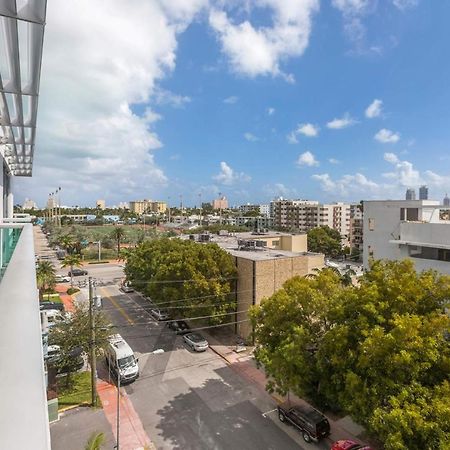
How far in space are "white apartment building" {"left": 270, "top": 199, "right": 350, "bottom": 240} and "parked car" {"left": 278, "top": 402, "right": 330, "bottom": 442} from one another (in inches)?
2441

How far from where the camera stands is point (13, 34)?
4410mm

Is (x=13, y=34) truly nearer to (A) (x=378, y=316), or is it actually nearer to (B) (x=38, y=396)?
(B) (x=38, y=396)

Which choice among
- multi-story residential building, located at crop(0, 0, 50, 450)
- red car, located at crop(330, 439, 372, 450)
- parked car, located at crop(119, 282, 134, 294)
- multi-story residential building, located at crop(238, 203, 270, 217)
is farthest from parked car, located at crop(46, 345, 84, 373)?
multi-story residential building, located at crop(238, 203, 270, 217)

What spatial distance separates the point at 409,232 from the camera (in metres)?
17.6

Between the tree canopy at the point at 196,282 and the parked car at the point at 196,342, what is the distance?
1259mm

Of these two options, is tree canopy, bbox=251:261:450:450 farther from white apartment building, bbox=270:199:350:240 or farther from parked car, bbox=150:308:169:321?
white apartment building, bbox=270:199:350:240

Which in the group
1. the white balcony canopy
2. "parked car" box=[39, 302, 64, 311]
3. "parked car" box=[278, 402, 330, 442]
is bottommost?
"parked car" box=[278, 402, 330, 442]

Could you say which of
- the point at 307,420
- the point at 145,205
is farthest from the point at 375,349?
the point at 145,205

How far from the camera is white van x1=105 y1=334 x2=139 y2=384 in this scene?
15.4 m

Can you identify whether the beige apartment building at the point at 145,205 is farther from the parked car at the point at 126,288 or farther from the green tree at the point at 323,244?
the parked car at the point at 126,288

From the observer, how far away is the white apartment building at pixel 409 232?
15898 mm

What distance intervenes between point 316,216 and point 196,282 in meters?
63.4

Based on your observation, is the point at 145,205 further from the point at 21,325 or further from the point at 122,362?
the point at 21,325

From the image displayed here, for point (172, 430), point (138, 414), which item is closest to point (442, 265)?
point (172, 430)
